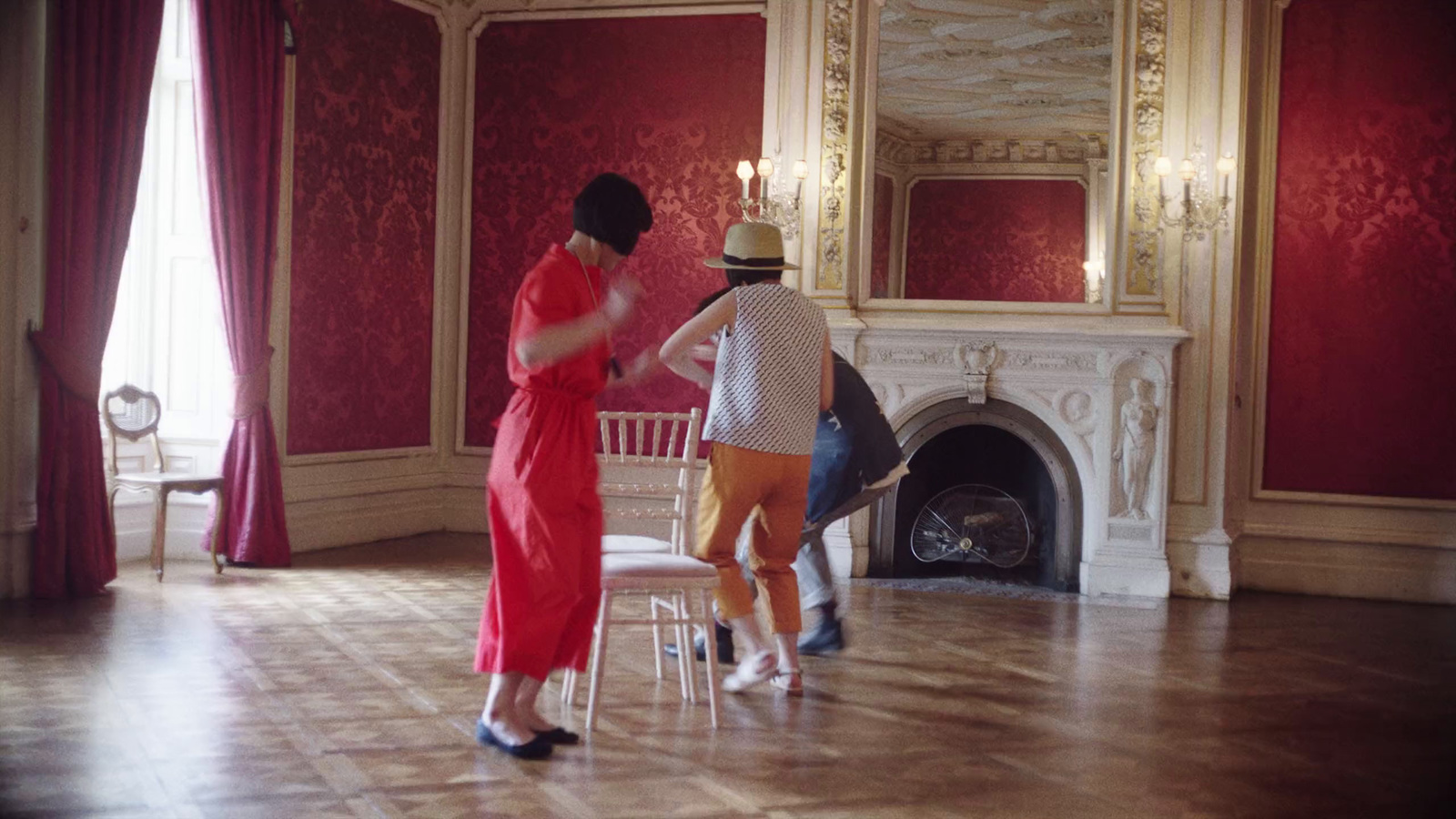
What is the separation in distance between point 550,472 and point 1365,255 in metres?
5.09

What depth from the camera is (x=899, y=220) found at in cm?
701

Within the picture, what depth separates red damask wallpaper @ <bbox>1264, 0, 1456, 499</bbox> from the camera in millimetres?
6621

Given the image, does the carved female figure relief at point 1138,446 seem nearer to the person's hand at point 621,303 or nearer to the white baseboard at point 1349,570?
the white baseboard at point 1349,570

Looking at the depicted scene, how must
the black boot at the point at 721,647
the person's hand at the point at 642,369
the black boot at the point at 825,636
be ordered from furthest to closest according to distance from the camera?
the black boot at the point at 825,636 → the black boot at the point at 721,647 → the person's hand at the point at 642,369

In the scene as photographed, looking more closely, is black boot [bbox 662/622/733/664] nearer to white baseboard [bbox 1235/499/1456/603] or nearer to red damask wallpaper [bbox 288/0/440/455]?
red damask wallpaper [bbox 288/0/440/455]

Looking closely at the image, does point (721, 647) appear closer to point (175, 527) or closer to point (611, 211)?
point (611, 211)

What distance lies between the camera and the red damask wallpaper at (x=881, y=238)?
7.05 m

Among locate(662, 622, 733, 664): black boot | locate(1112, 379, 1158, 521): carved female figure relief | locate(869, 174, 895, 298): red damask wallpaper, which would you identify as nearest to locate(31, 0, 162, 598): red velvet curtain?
locate(662, 622, 733, 664): black boot

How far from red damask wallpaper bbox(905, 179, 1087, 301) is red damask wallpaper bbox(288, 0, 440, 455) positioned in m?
2.88

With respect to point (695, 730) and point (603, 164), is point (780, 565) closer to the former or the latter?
point (695, 730)

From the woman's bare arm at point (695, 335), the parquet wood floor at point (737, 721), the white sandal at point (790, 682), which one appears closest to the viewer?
the parquet wood floor at point (737, 721)

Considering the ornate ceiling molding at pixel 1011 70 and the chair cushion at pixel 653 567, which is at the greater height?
the ornate ceiling molding at pixel 1011 70

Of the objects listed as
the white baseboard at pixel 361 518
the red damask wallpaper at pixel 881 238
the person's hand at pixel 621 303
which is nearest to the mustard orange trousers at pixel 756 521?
the person's hand at pixel 621 303

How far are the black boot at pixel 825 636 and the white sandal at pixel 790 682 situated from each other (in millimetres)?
622
